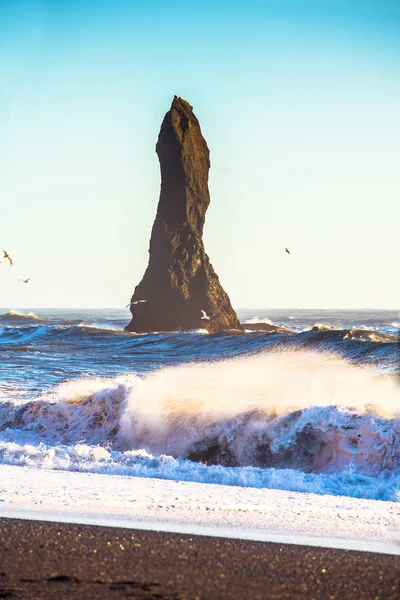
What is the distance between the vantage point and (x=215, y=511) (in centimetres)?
441

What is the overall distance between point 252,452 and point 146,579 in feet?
19.2

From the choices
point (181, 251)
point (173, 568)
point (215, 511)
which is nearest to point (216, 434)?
point (215, 511)

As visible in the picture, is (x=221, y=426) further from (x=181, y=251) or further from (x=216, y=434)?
(x=181, y=251)

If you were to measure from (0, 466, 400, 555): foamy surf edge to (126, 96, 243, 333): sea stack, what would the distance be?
41.5 m

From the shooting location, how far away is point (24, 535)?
12.3 ft

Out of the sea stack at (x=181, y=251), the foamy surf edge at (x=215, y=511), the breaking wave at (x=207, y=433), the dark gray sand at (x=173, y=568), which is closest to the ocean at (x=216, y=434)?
the breaking wave at (x=207, y=433)

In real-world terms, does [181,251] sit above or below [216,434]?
above

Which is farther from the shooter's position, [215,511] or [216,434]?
[216,434]

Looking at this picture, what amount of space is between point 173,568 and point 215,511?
1121 mm

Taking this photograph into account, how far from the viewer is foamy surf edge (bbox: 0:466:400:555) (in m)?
3.94

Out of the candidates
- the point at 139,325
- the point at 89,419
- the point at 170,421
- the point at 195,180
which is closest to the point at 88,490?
the point at 170,421

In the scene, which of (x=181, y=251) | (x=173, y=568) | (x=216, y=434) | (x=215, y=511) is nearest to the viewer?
(x=173, y=568)

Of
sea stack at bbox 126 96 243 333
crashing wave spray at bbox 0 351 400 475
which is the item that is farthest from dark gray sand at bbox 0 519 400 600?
sea stack at bbox 126 96 243 333

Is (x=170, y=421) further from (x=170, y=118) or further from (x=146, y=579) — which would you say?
(x=170, y=118)
